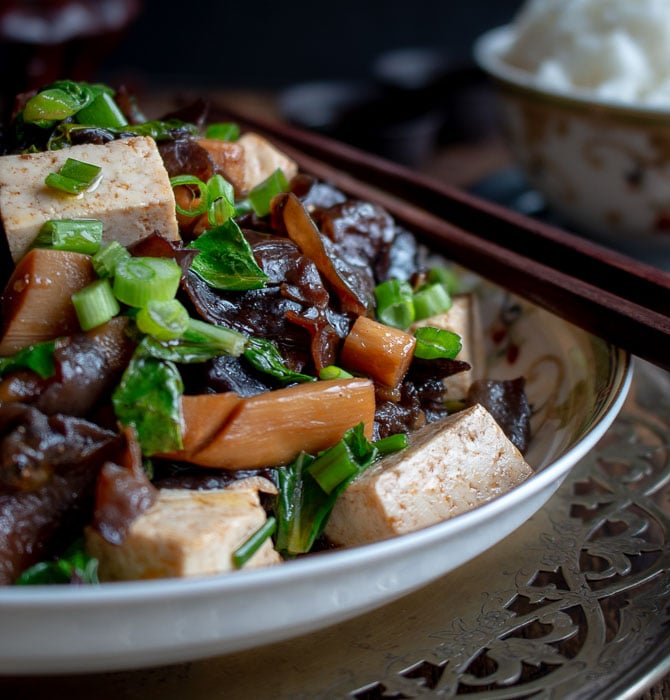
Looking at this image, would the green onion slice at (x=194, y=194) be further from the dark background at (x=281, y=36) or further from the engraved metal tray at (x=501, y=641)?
the dark background at (x=281, y=36)

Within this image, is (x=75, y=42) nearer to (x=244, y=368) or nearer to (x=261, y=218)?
(x=261, y=218)

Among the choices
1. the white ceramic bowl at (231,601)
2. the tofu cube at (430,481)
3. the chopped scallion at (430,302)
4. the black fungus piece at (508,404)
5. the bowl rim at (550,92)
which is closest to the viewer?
the white ceramic bowl at (231,601)

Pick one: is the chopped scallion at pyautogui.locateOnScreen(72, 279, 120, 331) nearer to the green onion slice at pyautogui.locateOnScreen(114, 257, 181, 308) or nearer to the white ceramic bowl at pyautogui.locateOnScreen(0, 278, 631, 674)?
the green onion slice at pyautogui.locateOnScreen(114, 257, 181, 308)

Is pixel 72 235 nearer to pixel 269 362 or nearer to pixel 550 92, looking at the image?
pixel 269 362

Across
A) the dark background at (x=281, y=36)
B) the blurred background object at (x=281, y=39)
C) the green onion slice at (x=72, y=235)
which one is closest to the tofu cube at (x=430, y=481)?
the green onion slice at (x=72, y=235)

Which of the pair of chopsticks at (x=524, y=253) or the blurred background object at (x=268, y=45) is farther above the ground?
the pair of chopsticks at (x=524, y=253)

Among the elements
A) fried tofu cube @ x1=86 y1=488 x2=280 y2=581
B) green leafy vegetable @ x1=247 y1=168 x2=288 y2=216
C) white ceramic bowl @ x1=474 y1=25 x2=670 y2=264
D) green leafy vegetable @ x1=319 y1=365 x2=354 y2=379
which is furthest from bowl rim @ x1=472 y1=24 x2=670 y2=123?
fried tofu cube @ x1=86 y1=488 x2=280 y2=581

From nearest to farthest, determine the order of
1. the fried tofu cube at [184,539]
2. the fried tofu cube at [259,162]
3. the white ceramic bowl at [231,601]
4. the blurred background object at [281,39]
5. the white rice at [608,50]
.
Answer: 1. the white ceramic bowl at [231,601]
2. the fried tofu cube at [184,539]
3. the fried tofu cube at [259,162]
4. the white rice at [608,50]
5. the blurred background object at [281,39]
